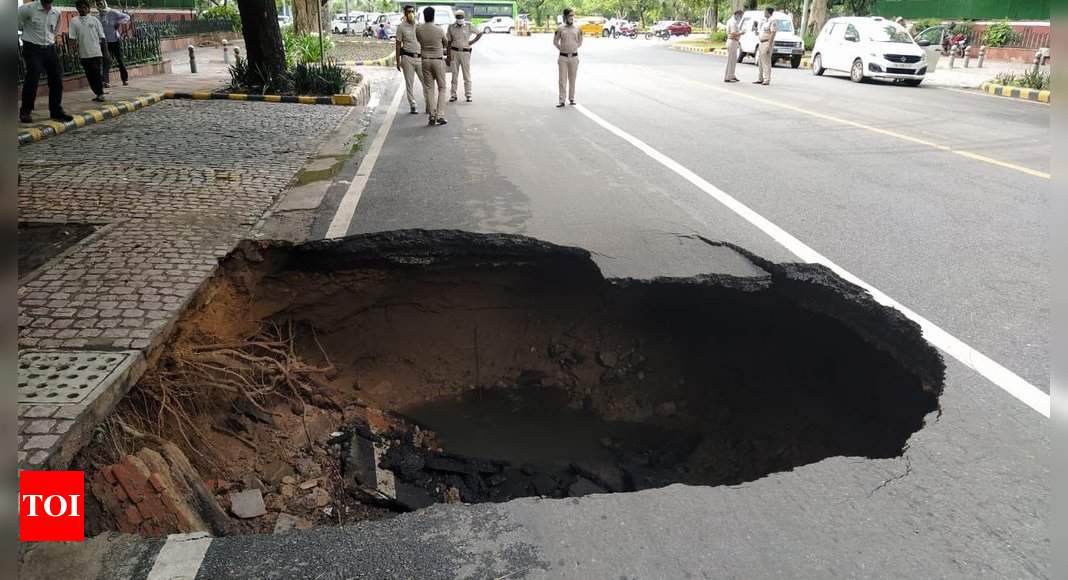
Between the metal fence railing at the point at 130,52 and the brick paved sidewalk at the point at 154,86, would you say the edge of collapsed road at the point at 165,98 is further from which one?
the metal fence railing at the point at 130,52

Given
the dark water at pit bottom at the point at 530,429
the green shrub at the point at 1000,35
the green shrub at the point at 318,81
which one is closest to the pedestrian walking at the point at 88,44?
the green shrub at the point at 318,81

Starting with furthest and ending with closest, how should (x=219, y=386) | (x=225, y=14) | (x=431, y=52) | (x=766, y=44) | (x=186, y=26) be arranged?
(x=225, y=14)
(x=186, y=26)
(x=766, y=44)
(x=431, y=52)
(x=219, y=386)

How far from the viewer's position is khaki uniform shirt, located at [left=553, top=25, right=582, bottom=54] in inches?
540

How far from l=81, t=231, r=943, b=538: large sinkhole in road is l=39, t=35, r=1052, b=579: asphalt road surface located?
1.21 ft

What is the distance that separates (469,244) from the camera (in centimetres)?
563

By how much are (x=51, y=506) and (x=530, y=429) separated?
3.14 meters

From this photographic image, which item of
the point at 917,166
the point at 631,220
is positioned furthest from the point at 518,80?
the point at 631,220

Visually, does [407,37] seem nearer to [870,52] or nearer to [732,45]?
[732,45]

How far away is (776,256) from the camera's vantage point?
17.3ft

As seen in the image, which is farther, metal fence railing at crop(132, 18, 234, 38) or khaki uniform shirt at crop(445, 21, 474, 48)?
metal fence railing at crop(132, 18, 234, 38)

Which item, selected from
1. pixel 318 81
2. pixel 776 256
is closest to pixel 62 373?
pixel 776 256

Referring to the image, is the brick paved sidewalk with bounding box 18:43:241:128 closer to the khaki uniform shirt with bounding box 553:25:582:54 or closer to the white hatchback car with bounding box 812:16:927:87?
the khaki uniform shirt with bounding box 553:25:582:54

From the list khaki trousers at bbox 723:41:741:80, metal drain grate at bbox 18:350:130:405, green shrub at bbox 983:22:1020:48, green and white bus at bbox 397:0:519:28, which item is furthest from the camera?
green and white bus at bbox 397:0:519:28

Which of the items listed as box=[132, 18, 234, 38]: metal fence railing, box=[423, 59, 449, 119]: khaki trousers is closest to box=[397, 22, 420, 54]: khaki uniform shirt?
box=[423, 59, 449, 119]: khaki trousers
